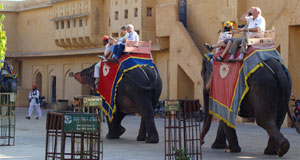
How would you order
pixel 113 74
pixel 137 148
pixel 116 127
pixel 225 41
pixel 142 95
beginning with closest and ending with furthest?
Answer: pixel 225 41
pixel 137 148
pixel 142 95
pixel 113 74
pixel 116 127

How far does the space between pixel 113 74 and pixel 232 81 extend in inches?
164

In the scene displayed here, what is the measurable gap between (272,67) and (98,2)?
75.6 ft

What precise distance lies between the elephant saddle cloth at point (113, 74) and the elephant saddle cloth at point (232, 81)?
8.78ft

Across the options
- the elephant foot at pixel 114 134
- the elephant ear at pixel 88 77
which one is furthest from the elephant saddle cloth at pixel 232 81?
the elephant ear at pixel 88 77

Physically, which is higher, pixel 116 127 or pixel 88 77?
pixel 88 77

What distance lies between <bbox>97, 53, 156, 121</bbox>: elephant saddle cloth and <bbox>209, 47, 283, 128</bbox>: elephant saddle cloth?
2.68 meters

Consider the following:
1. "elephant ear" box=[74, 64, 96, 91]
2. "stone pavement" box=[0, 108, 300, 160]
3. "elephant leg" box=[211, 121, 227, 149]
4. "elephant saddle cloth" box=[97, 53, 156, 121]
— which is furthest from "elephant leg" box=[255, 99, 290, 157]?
"elephant ear" box=[74, 64, 96, 91]

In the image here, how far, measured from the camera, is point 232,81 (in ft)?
44.2

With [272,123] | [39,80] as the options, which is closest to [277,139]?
[272,123]

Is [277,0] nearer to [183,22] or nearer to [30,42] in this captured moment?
[183,22]

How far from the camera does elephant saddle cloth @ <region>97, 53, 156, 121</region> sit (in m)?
16.4

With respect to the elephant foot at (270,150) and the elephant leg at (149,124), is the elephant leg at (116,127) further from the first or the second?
the elephant foot at (270,150)

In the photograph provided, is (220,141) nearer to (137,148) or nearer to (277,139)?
(137,148)

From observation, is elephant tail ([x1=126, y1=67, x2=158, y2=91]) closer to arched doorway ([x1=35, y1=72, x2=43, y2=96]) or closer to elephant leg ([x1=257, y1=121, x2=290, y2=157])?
elephant leg ([x1=257, y1=121, x2=290, y2=157])
